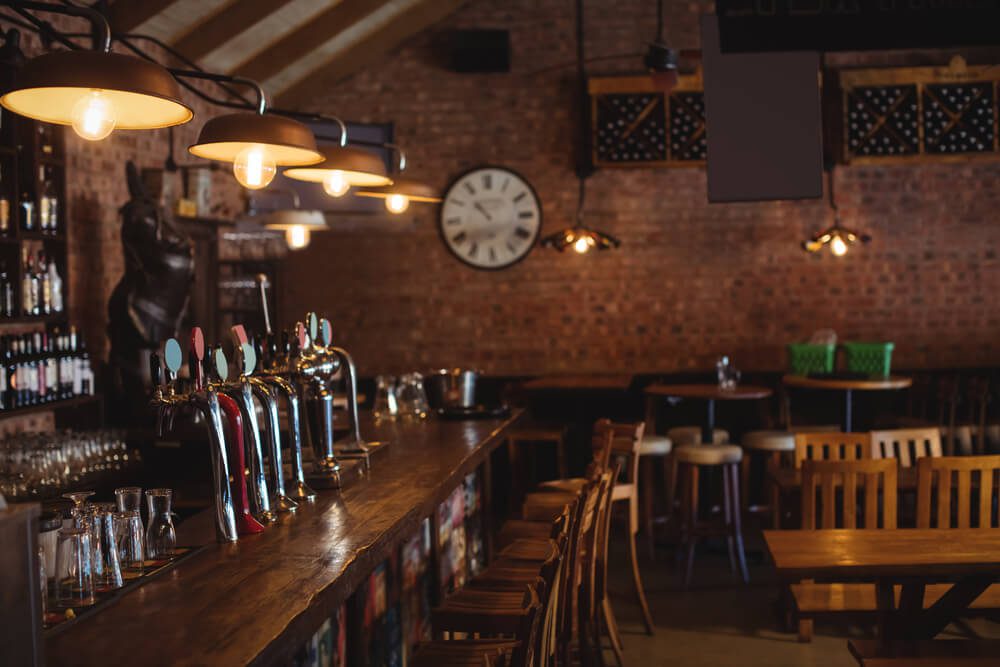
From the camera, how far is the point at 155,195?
6.11 m

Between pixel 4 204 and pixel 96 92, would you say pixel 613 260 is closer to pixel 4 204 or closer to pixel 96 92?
pixel 4 204

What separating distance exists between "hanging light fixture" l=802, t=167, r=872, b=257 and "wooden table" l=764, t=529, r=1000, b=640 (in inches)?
173

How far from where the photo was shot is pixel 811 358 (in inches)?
290

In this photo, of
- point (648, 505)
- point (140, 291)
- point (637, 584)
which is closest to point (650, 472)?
point (648, 505)

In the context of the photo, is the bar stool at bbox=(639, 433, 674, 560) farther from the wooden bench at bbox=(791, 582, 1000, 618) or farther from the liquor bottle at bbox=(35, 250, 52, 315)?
the liquor bottle at bbox=(35, 250, 52, 315)

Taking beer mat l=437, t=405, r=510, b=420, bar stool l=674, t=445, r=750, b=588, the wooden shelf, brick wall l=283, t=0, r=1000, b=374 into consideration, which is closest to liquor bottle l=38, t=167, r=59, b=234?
the wooden shelf

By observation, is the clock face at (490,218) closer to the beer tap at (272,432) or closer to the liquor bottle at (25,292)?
the liquor bottle at (25,292)

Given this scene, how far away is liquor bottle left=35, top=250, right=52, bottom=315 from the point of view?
4.97 metres

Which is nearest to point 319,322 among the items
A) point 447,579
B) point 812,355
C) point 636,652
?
point 447,579

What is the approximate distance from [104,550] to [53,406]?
315 centimetres

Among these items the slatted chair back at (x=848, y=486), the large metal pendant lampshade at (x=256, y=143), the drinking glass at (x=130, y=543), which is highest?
the large metal pendant lampshade at (x=256, y=143)

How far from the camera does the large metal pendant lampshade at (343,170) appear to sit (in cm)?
355

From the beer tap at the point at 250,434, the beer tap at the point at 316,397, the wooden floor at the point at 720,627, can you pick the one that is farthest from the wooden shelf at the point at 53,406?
the wooden floor at the point at 720,627

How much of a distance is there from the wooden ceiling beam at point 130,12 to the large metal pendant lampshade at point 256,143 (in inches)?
114
